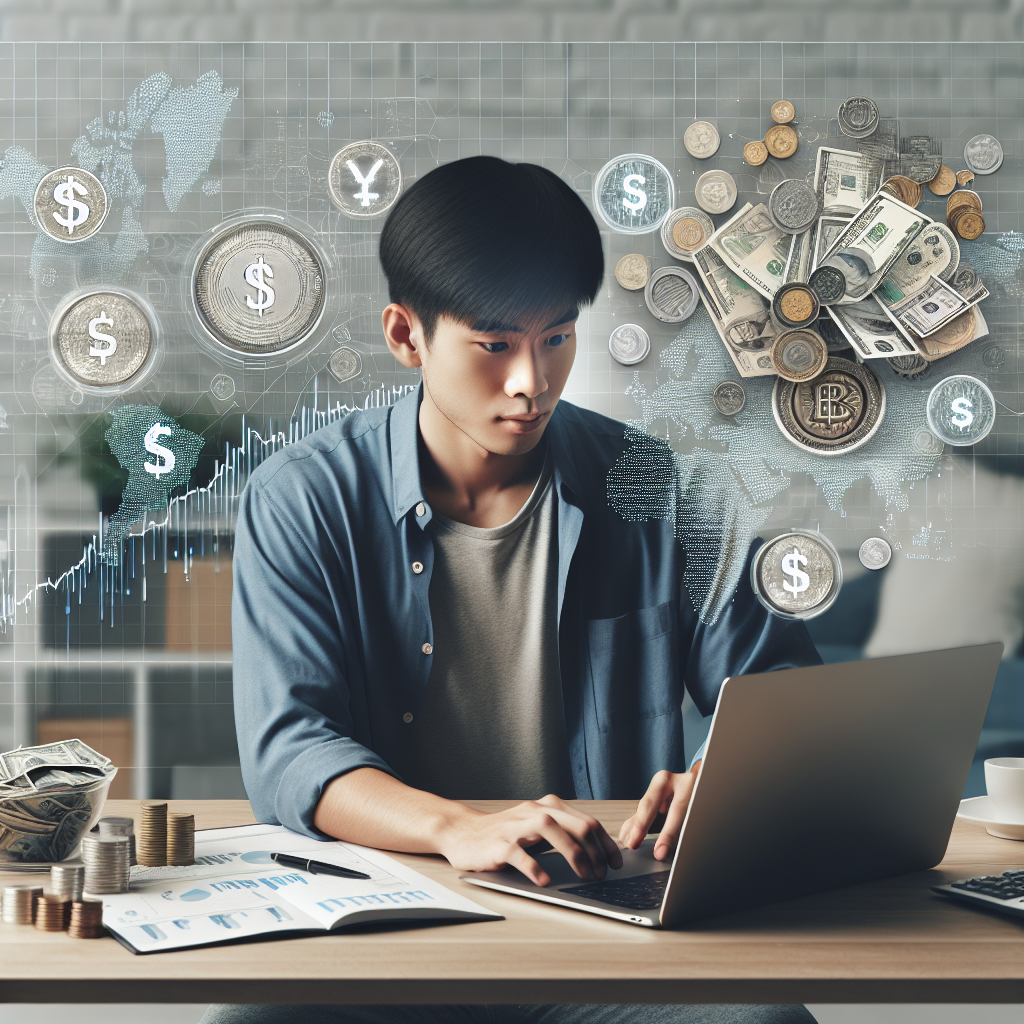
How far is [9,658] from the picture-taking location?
197cm

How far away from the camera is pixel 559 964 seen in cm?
64

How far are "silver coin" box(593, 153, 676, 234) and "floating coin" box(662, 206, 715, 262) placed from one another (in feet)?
0.06

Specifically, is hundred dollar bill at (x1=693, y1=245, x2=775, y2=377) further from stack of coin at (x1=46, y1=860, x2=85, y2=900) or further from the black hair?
stack of coin at (x1=46, y1=860, x2=85, y2=900)

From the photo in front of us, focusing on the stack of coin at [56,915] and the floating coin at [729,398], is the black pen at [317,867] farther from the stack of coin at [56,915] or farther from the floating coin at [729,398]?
the floating coin at [729,398]

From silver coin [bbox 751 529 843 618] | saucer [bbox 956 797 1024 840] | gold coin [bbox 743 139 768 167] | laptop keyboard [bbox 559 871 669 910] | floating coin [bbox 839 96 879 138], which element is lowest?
saucer [bbox 956 797 1024 840]

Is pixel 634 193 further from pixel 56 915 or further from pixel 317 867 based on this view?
pixel 56 915

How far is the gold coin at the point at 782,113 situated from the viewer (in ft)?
6.40

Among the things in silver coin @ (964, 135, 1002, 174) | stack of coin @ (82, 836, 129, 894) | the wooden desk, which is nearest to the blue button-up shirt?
stack of coin @ (82, 836, 129, 894)

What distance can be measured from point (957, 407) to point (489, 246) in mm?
978

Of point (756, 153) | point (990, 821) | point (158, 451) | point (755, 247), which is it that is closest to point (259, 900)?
point (990, 821)

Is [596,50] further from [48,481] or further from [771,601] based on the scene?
[48,481]

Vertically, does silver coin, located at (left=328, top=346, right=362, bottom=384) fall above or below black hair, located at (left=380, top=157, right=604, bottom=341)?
below

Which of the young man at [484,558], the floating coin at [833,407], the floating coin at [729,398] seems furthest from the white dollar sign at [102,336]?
the floating coin at [833,407]

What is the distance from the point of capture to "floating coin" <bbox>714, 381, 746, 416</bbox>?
6.43ft
